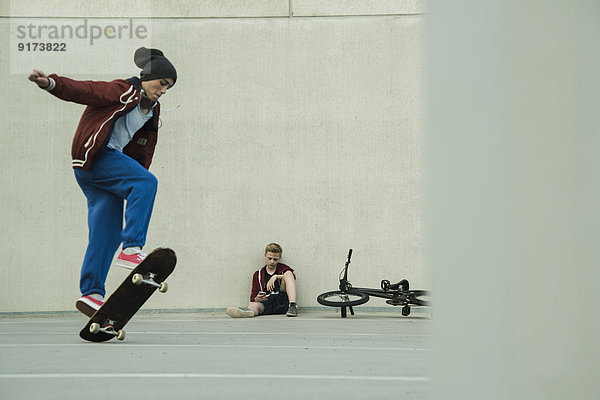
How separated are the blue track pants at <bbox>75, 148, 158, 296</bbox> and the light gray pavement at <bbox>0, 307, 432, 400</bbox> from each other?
0.49 m

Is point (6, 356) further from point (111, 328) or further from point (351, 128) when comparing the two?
point (351, 128)

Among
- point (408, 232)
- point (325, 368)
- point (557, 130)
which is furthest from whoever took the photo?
point (408, 232)

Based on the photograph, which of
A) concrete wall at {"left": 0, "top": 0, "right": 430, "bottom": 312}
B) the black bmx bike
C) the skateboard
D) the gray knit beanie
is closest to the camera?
the skateboard

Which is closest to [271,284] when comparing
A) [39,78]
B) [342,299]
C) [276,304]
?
[276,304]

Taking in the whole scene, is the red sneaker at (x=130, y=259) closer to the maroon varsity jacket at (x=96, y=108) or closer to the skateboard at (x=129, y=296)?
the skateboard at (x=129, y=296)

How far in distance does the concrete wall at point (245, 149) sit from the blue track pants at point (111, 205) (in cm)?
468

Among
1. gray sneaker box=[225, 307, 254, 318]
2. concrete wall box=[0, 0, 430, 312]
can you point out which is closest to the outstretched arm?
gray sneaker box=[225, 307, 254, 318]

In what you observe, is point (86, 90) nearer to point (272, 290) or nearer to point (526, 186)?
point (526, 186)

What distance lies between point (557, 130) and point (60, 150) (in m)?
9.11

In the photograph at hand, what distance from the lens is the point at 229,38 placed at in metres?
9.49

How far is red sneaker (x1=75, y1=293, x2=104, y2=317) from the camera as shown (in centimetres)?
447

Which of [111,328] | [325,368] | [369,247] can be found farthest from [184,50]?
[325,368]

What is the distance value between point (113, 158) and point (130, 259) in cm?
65

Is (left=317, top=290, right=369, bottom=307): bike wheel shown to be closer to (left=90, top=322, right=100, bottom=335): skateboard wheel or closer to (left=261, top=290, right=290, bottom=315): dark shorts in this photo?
(left=261, top=290, right=290, bottom=315): dark shorts
